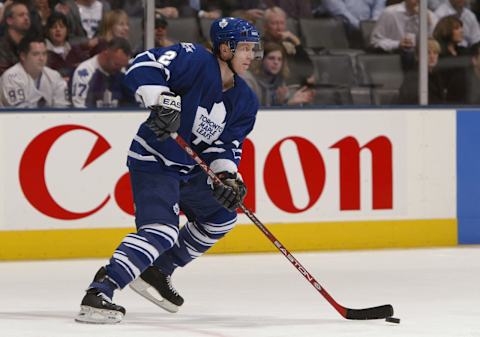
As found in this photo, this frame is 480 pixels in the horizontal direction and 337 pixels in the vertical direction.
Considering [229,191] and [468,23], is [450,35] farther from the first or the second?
[229,191]

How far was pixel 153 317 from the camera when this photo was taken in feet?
15.6

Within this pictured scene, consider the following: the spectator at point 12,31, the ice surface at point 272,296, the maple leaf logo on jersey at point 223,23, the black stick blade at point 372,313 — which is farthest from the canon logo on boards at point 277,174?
the black stick blade at point 372,313

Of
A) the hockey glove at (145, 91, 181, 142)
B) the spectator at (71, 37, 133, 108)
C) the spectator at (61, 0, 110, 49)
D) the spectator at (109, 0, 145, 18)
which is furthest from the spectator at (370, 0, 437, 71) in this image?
the hockey glove at (145, 91, 181, 142)

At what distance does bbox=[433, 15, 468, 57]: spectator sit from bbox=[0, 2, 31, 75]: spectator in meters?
2.16

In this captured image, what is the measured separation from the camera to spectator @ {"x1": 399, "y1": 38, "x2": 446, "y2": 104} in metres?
7.10

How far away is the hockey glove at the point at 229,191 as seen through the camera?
4.64m

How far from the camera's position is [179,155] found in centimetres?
464

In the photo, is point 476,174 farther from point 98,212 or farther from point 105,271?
point 105,271

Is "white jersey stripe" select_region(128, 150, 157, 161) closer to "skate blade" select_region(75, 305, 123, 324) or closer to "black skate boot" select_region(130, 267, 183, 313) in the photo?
"black skate boot" select_region(130, 267, 183, 313)

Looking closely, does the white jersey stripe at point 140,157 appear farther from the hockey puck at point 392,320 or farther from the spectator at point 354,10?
the spectator at point 354,10

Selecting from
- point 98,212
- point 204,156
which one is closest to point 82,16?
point 98,212

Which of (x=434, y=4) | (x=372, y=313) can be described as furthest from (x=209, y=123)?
(x=434, y=4)

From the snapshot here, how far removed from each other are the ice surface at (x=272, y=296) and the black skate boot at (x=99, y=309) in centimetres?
3

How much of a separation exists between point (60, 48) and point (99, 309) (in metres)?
2.32
